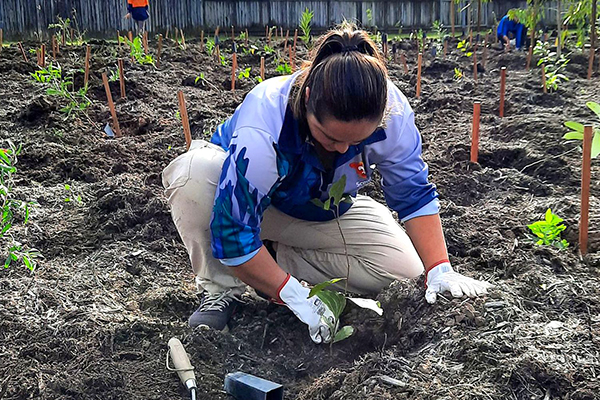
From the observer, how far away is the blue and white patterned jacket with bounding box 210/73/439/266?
1.78 m

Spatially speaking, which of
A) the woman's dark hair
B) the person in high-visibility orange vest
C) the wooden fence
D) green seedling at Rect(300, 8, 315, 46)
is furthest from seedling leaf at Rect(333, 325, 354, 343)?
the person in high-visibility orange vest

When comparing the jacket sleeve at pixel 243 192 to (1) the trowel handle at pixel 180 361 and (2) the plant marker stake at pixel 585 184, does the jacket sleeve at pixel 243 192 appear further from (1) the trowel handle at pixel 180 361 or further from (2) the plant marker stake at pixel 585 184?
(2) the plant marker stake at pixel 585 184

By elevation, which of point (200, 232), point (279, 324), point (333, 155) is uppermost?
point (333, 155)

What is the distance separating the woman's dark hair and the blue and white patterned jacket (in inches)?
4.7

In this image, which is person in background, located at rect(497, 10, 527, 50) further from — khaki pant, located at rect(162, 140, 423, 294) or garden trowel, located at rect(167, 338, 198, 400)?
garden trowel, located at rect(167, 338, 198, 400)

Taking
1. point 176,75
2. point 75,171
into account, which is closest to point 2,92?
point 176,75

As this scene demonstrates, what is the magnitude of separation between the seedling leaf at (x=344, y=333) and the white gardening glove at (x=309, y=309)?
40mm

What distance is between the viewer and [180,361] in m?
1.71

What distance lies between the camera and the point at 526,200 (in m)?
3.06

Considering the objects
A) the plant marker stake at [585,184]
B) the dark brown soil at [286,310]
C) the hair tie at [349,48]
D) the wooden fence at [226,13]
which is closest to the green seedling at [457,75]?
the dark brown soil at [286,310]

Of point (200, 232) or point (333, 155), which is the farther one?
point (200, 232)

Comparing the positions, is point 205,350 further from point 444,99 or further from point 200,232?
point 444,99

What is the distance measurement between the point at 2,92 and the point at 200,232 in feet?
14.4

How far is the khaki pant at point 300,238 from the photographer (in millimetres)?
2070
